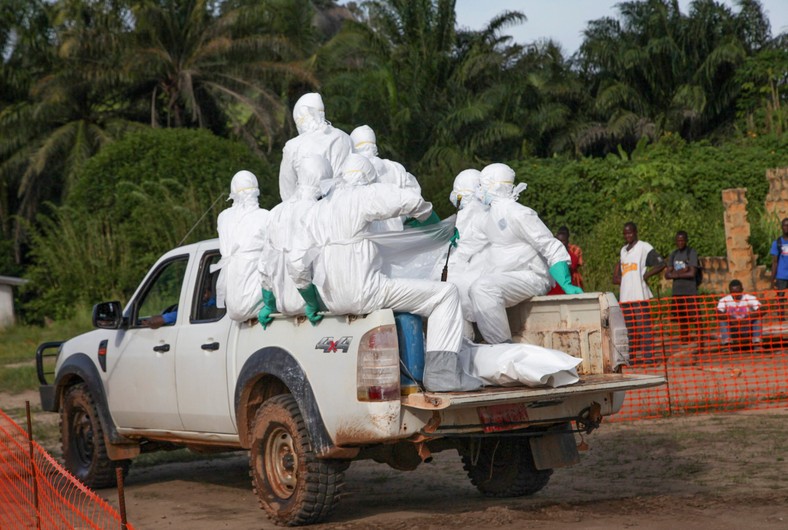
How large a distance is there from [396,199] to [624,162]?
58.1 ft

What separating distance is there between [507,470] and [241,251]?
2.41 m

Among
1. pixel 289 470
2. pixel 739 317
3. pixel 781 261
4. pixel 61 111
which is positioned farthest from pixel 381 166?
pixel 61 111

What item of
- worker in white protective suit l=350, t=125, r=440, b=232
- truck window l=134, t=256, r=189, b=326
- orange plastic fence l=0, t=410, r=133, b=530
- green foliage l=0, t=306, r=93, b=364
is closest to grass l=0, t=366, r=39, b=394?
green foliage l=0, t=306, r=93, b=364

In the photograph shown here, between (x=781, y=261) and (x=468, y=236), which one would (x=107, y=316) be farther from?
(x=781, y=261)

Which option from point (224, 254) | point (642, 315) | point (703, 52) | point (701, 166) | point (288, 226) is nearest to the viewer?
point (288, 226)

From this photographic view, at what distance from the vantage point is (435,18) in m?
32.4

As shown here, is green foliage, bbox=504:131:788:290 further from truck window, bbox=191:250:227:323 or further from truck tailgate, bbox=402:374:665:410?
truck tailgate, bbox=402:374:665:410

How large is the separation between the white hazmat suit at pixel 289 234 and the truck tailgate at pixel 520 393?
1.17 metres

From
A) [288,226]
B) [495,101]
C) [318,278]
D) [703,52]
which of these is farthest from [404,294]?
[703,52]

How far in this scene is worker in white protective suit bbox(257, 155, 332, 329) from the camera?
757 centimetres

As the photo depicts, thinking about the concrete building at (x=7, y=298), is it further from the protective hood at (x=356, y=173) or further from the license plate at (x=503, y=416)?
the license plate at (x=503, y=416)

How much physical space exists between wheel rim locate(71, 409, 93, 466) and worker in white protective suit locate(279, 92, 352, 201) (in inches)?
97.9

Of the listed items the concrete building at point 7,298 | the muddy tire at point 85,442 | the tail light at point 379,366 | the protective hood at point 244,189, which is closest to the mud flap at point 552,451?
the tail light at point 379,366

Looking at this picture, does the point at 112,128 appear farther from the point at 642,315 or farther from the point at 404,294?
the point at 404,294
